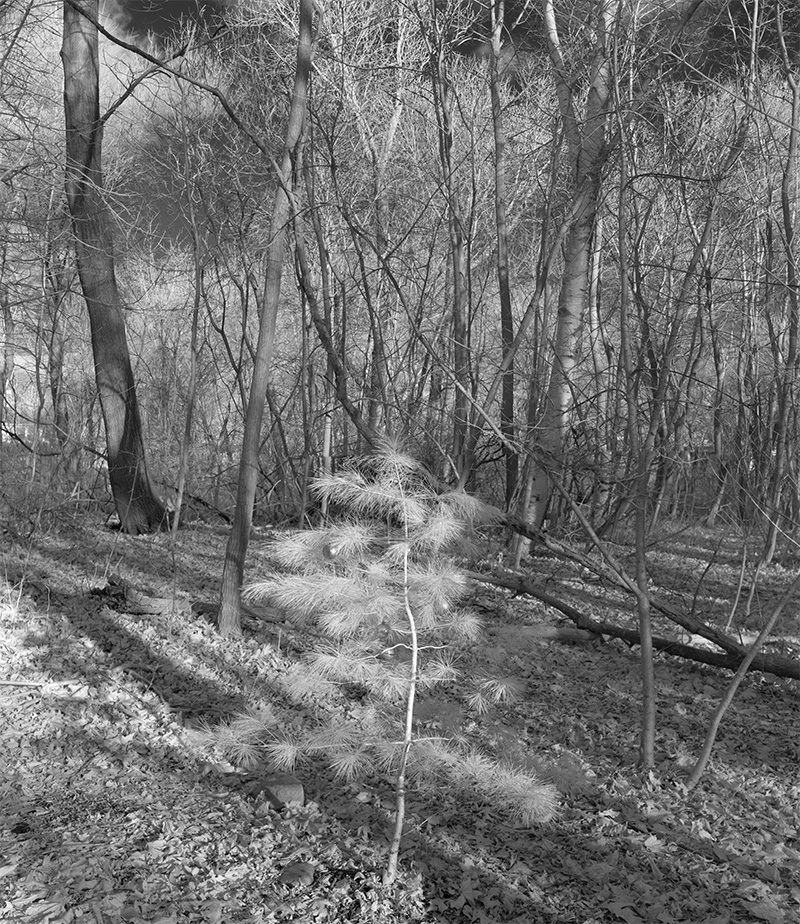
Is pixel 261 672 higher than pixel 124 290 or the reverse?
the reverse

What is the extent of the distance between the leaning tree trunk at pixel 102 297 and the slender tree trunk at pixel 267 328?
342 centimetres

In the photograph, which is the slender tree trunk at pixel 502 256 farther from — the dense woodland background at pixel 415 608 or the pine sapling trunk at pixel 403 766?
the pine sapling trunk at pixel 403 766

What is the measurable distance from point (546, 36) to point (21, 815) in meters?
7.25

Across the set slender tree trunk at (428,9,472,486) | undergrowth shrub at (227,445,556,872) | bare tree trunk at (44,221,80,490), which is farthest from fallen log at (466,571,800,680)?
bare tree trunk at (44,221,80,490)

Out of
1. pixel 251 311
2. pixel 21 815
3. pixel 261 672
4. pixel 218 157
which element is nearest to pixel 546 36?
pixel 218 157

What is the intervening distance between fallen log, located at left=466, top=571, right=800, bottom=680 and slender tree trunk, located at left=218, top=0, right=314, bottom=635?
5.37 ft

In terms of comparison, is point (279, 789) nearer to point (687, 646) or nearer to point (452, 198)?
point (687, 646)

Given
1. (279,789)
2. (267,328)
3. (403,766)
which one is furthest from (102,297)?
(403,766)

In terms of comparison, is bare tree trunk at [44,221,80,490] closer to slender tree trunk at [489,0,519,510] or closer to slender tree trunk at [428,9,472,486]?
slender tree trunk at [428,9,472,486]

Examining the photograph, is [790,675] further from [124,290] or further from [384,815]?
[124,290]

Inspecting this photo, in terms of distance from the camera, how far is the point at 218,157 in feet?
35.4

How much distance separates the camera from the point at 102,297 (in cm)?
898

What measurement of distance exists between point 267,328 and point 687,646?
3.94 m

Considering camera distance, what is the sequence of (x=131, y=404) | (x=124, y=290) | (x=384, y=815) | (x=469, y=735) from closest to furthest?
(x=384, y=815)
(x=469, y=735)
(x=131, y=404)
(x=124, y=290)
